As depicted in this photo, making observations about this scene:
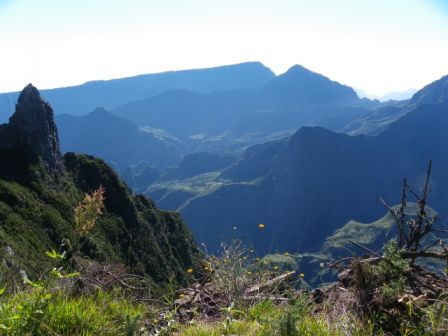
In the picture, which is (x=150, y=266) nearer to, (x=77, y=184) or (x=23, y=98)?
(x=77, y=184)

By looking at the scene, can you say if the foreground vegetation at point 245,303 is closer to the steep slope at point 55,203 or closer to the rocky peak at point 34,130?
the steep slope at point 55,203

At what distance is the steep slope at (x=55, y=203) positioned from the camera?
58562 mm

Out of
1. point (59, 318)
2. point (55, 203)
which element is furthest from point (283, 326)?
point (55, 203)

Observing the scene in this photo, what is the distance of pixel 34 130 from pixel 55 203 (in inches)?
564

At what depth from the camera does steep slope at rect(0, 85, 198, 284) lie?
192 ft

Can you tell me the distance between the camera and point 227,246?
7.08 metres

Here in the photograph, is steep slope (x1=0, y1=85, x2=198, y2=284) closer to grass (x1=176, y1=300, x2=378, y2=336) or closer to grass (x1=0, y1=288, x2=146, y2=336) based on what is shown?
grass (x1=0, y1=288, x2=146, y2=336)

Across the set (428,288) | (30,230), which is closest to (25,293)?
(428,288)

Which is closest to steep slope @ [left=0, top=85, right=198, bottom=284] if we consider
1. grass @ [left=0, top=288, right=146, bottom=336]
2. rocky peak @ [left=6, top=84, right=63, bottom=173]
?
rocky peak @ [left=6, top=84, right=63, bottom=173]

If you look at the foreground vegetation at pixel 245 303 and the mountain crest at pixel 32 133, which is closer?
the foreground vegetation at pixel 245 303

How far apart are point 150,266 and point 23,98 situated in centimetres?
3605

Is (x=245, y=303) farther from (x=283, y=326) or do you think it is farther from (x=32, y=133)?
(x=32, y=133)

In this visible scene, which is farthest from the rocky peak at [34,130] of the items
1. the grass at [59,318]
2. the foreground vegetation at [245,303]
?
the grass at [59,318]

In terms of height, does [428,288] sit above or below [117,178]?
above
